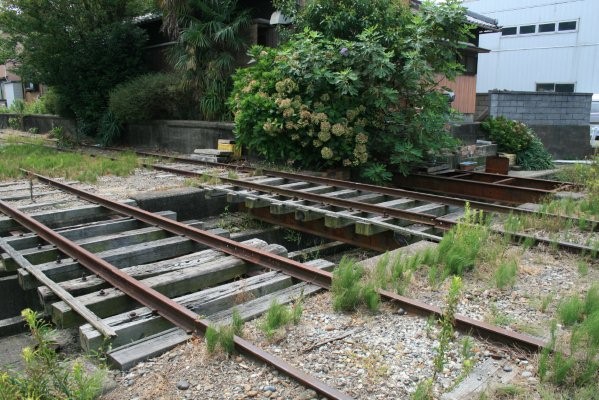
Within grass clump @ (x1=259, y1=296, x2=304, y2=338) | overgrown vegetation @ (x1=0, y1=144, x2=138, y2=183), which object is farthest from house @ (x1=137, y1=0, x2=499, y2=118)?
grass clump @ (x1=259, y1=296, x2=304, y2=338)

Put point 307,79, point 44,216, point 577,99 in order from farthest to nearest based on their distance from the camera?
point 577,99 < point 307,79 < point 44,216

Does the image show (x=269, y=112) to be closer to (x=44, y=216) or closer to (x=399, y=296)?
(x=44, y=216)

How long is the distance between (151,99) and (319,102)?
672 centimetres

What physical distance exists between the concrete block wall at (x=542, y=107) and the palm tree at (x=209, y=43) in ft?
26.3

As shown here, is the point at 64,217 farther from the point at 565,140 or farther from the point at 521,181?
the point at 565,140

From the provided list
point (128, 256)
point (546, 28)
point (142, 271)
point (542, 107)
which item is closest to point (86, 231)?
point (128, 256)

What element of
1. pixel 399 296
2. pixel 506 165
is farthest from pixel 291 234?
pixel 506 165

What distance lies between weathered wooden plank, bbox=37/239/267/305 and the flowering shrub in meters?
4.32

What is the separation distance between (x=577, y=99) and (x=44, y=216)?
15.3m

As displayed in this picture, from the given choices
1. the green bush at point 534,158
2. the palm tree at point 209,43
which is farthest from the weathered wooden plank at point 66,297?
the green bush at point 534,158

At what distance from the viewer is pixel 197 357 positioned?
3.28 meters

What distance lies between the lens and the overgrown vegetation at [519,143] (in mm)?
13758

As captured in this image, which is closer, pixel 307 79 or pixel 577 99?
pixel 307 79

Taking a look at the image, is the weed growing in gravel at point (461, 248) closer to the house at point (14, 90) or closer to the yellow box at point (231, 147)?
the yellow box at point (231, 147)
